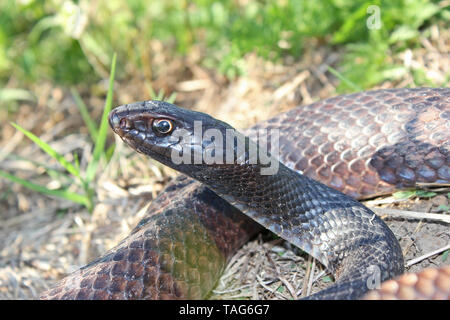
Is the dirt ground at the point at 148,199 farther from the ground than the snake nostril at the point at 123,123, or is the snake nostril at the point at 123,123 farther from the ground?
the snake nostril at the point at 123,123

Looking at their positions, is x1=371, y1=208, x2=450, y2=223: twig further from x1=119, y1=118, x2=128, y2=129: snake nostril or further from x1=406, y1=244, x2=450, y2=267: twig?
x1=119, y1=118, x2=128, y2=129: snake nostril

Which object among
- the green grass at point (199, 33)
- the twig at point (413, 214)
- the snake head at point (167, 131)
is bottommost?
the twig at point (413, 214)

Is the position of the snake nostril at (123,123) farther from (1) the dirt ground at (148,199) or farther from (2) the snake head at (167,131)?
(1) the dirt ground at (148,199)

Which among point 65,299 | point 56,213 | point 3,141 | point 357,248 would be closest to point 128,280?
point 65,299

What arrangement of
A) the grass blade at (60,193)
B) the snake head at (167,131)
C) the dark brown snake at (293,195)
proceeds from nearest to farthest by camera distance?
the dark brown snake at (293,195) < the snake head at (167,131) < the grass blade at (60,193)

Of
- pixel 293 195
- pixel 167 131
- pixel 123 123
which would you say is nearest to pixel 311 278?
pixel 293 195

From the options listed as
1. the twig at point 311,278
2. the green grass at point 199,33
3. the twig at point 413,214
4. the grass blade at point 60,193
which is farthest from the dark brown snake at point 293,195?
the grass blade at point 60,193

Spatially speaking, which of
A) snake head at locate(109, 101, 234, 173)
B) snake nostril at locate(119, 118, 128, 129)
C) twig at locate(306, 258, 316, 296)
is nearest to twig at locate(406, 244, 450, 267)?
twig at locate(306, 258, 316, 296)

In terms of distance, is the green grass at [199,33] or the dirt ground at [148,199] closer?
the dirt ground at [148,199]

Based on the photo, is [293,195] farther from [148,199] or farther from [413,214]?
[148,199]

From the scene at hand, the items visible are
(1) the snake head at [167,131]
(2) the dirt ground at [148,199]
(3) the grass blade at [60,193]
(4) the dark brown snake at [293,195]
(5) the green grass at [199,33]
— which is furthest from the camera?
(5) the green grass at [199,33]
